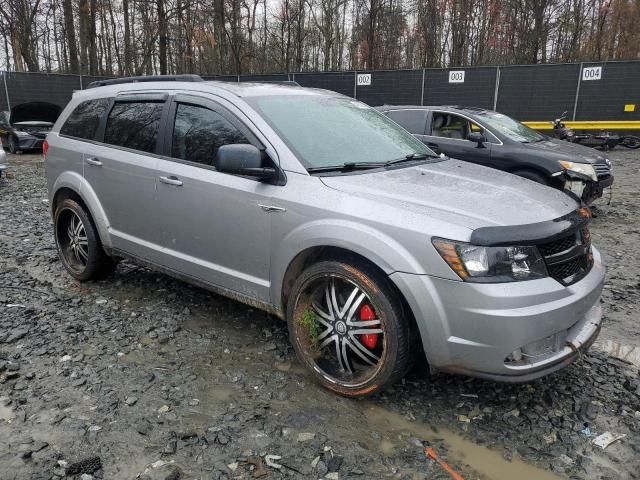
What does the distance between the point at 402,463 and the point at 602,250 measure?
469 cm

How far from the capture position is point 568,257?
2.80 m

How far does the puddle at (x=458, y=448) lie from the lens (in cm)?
248

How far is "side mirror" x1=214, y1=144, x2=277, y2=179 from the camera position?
3.14 meters

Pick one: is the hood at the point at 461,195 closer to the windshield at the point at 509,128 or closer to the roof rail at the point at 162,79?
the roof rail at the point at 162,79

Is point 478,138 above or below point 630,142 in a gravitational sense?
above

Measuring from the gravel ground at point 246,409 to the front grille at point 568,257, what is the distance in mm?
782

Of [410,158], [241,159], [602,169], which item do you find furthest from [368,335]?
[602,169]

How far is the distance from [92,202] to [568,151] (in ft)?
22.6

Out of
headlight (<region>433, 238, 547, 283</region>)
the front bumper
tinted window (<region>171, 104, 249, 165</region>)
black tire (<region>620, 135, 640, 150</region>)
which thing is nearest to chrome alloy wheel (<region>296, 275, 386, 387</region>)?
the front bumper

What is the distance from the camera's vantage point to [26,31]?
26875mm

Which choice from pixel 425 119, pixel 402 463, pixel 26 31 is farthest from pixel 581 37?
pixel 402 463

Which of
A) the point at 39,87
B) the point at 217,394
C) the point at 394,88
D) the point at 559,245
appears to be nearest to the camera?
the point at 559,245

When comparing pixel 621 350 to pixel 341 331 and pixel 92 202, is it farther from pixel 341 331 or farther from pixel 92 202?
pixel 92 202

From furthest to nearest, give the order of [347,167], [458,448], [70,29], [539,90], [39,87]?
1. [70,29]
2. [39,87]
3. [539,90]
4. [347,167]
5. [458,448]
